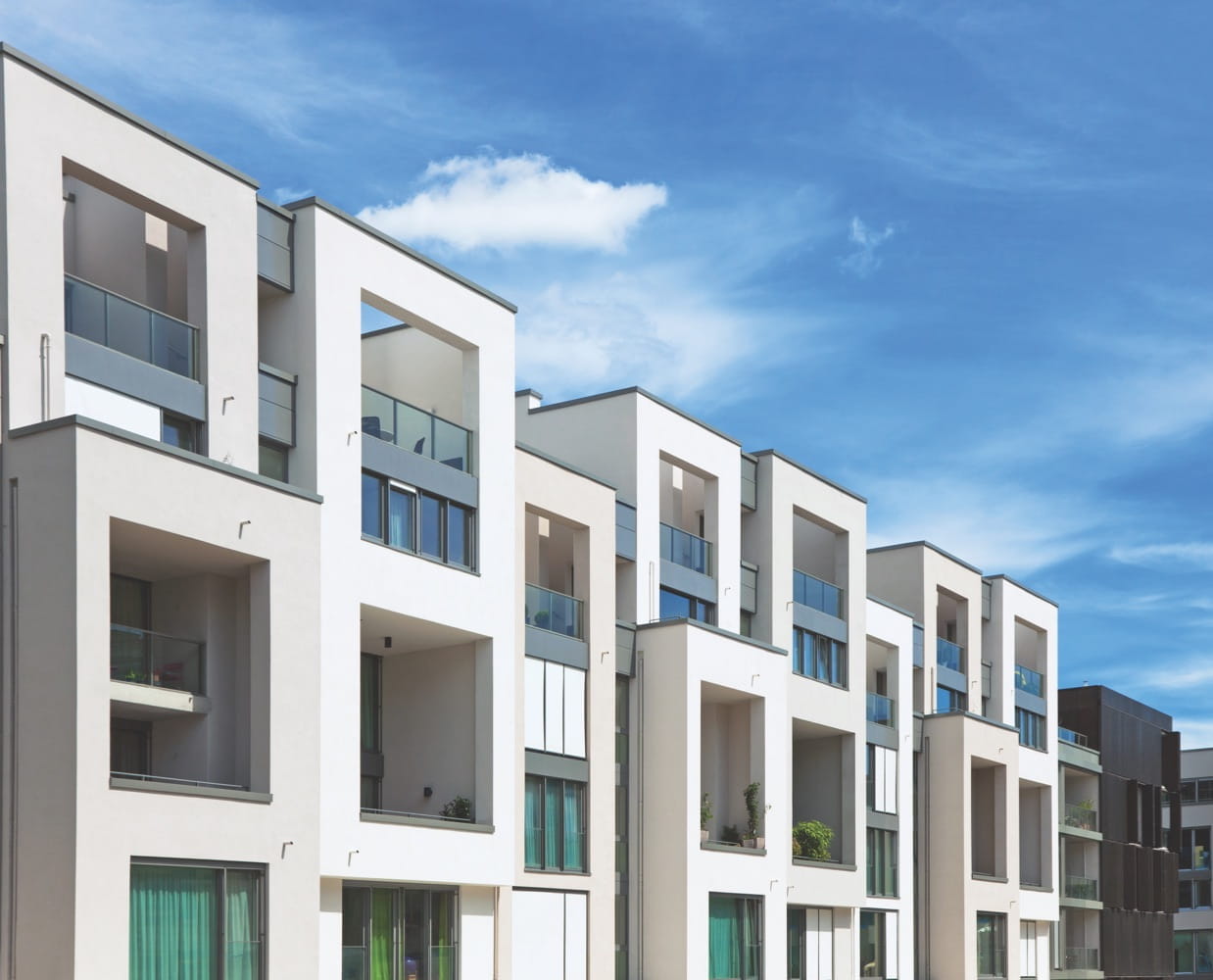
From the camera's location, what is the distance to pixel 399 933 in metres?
32.5

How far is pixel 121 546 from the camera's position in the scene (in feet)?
88.9

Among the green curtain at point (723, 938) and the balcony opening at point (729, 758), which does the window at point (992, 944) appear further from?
the green curtain at point (723, 938)

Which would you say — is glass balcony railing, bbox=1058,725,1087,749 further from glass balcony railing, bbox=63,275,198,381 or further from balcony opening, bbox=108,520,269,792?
glass balcony railing, bbox=63,275,198,381

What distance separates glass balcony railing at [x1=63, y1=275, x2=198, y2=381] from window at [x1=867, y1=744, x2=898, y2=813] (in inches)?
1149

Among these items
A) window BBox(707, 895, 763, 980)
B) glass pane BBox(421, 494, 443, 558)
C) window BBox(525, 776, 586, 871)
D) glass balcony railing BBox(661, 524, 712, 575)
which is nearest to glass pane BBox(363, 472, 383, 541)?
glass pane BBox(421, 494, 443, 558)

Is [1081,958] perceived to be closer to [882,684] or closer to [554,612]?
[882,684]

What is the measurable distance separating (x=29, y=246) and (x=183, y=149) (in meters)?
4.18

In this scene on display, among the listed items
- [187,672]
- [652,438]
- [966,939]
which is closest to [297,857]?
[187,672]

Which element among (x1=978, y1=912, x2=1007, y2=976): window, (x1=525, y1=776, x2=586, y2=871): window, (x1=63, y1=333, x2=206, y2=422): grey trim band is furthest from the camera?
(x1=978, y1=912, x2=1007, y2=976): window

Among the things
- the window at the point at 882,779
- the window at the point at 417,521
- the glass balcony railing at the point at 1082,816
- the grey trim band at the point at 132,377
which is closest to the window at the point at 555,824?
the window at the point at 417,521

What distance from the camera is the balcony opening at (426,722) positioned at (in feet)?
114

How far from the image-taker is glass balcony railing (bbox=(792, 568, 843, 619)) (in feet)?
160

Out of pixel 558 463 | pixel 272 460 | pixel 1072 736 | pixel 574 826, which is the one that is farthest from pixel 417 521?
pixel 1072 736

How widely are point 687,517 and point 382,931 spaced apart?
18.6 meters
